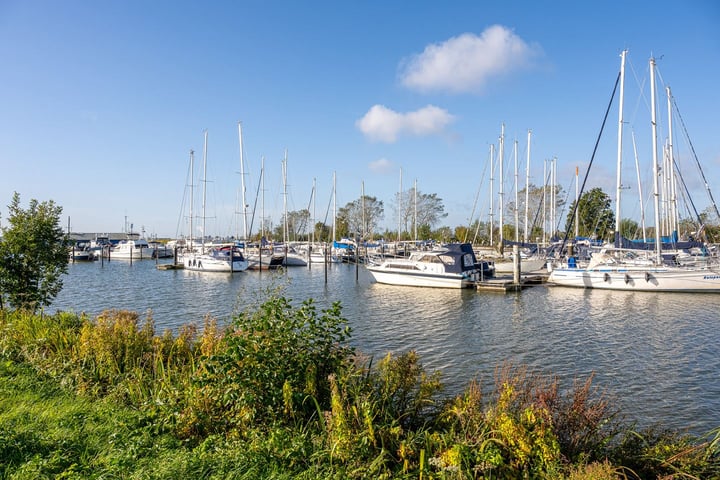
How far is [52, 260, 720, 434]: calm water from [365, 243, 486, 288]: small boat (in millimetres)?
965

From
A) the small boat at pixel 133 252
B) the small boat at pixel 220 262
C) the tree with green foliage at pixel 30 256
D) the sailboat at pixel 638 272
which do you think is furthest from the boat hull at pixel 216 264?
the tree with green foliage at pixel 30 256

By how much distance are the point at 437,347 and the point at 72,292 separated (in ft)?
97.0

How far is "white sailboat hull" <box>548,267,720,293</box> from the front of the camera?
28.7m

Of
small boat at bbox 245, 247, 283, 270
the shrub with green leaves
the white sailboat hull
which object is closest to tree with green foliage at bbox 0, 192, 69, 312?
the shrub with green leaves

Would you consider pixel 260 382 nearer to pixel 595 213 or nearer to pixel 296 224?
pixel 595 213

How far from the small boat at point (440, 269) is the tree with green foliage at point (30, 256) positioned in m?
24.3

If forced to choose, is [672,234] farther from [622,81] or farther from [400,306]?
[400,306]

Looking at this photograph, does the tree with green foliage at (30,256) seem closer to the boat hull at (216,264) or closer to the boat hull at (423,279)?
the boat hull at (423,279)

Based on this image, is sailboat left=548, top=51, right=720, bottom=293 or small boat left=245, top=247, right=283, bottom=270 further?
small boat left=245, top=247, right=283, bottom=270

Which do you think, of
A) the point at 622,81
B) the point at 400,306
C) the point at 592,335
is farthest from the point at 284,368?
the point at 622,81

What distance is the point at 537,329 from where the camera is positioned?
62.6 feet

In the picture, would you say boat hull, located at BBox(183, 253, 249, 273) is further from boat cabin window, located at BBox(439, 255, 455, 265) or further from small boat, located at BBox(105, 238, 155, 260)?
small boat, located at BBox(105, 238, 155, 260)

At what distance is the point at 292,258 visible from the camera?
5838 cm

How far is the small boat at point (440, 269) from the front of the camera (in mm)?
32094
